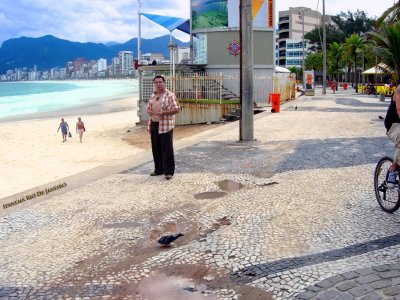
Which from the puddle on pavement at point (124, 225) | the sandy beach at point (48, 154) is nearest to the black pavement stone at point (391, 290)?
the puddle on pavement at point (124, 225)

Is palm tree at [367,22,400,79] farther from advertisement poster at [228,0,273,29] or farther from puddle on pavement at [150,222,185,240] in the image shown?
puddle on pavement at [150,222,185,240]

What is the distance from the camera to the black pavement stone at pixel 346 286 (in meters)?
3.53

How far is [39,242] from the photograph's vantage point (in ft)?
16.0

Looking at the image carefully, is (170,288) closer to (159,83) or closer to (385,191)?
(385,191)

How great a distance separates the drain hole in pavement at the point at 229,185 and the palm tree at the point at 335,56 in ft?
226

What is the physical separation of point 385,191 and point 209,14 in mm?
25126

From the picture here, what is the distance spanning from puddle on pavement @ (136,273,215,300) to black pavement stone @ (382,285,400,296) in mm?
1259

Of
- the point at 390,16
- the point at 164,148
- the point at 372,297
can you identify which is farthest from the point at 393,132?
the point at 390,16

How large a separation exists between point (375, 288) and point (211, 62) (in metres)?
26.3

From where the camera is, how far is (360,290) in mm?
3492

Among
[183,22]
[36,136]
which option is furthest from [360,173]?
[183,22]

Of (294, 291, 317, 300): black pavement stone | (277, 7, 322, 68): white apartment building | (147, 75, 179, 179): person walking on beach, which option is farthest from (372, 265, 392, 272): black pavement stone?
(277, 7, 322, 68): white apartment building

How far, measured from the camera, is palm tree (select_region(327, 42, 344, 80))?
7325cm

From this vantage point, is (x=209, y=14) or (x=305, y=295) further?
(x=209, y=14)
